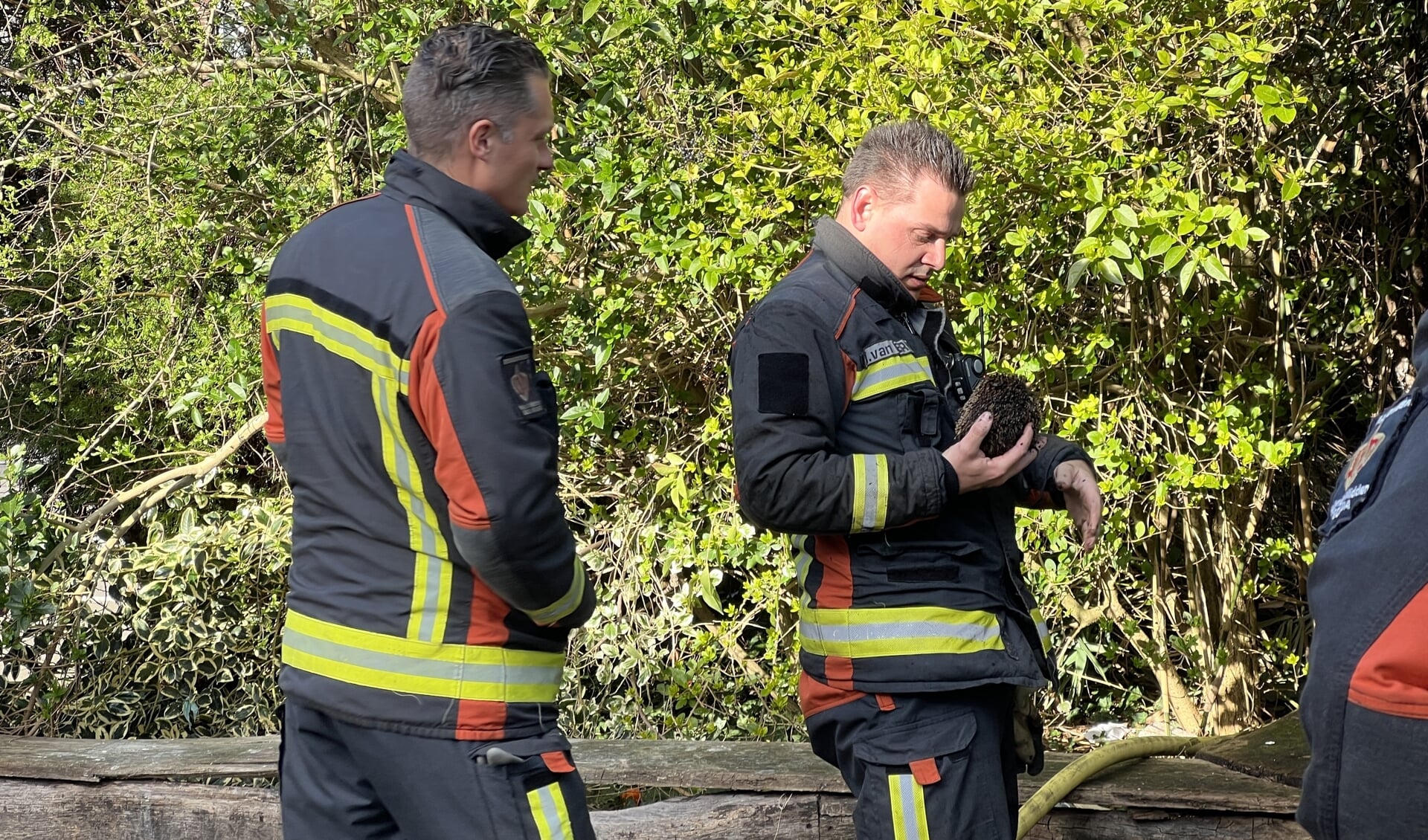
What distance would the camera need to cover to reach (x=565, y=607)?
78.7 inches

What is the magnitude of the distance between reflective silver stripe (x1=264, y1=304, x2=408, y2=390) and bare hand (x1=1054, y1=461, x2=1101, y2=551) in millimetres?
1318

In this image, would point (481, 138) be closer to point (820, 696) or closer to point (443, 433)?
point (443, 433)

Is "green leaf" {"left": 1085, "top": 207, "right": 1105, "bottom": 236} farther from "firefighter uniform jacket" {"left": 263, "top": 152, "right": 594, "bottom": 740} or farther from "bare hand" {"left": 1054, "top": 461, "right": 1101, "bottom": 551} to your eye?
"firefighter uniform jacket" {"left": 263, "top": 152, "right": 594, "bottom": 740}

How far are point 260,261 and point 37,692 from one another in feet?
6.14

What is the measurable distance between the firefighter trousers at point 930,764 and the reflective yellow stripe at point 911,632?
0.08m

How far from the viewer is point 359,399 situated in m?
1.94

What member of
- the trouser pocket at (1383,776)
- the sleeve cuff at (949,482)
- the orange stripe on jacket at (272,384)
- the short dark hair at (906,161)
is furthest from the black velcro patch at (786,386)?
the trouser pocket at (1383,776)

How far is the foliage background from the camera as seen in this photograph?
3.62 metres

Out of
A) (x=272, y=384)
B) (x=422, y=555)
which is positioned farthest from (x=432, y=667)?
(x=272, y=384)

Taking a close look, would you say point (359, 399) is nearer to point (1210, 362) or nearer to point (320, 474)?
point (320, 474)

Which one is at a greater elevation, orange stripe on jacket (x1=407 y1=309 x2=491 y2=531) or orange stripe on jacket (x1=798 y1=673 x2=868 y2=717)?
orange stripe on jacket (x1=407 y1=309 x2=491 y2=531)

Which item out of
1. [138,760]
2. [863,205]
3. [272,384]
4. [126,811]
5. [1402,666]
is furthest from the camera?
[138,760]

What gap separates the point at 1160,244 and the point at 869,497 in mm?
1420

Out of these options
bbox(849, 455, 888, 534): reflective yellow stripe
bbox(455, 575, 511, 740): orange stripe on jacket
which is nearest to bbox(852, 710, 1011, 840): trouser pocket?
bbox(849, 455, 888, 534): reflective yellow stripe
